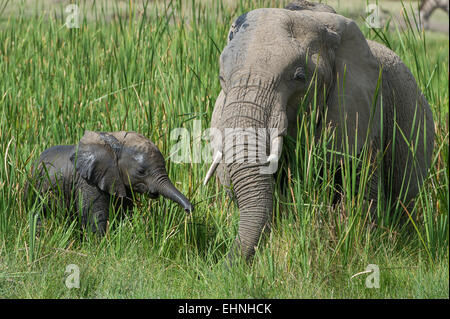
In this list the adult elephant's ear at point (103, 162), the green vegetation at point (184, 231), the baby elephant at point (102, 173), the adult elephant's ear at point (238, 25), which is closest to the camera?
the green vegetation at point (184, 231)

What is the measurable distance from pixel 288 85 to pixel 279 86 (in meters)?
0.07

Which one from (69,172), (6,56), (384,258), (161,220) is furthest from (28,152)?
(384,258)

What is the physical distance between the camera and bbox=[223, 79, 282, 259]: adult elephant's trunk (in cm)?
379

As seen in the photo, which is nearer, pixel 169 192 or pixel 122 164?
pixel 169 192

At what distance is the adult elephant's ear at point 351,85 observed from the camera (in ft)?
13.8

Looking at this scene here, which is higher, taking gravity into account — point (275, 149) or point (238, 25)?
point (238, 25)

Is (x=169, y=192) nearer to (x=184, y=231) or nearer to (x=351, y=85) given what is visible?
(x=184, y=231)

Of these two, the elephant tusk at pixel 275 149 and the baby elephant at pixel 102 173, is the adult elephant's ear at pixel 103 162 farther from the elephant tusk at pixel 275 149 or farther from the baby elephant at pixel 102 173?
the elephant tusk at pixel 275 149

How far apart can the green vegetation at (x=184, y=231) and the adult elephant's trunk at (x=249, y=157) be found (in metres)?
0.11

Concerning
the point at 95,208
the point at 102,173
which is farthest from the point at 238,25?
the point at 95,208

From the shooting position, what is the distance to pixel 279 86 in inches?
154

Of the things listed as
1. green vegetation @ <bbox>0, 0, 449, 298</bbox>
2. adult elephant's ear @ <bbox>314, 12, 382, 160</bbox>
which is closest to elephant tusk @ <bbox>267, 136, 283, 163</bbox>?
green vegetation @ <bbox>0, 0, 449, 298</bbox>

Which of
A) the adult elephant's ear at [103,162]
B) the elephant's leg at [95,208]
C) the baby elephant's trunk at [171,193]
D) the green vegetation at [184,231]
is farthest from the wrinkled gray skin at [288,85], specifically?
the elephant's leg at [95,208]
